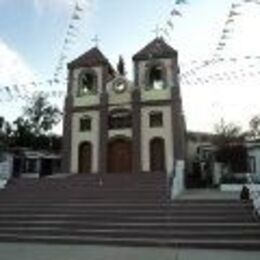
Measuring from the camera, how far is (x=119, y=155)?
27266mm

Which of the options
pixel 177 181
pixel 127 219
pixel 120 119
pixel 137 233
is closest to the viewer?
pixel 137 233

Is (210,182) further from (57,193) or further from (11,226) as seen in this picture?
(11,226)

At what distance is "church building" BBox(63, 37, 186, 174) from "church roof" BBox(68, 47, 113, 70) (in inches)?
2.3

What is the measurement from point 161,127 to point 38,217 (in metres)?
12.1

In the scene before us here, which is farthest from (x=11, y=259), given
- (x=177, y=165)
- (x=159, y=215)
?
(x=177, y=165)

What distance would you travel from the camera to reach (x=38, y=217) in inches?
613

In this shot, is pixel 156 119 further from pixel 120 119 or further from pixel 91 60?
pixel 91 60

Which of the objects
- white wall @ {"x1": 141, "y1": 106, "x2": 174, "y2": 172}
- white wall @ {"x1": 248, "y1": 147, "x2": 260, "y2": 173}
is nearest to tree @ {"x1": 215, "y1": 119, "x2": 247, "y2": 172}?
white wall @ {"x1": 248, "y1": 147, "x2": 260, "y2": 173}

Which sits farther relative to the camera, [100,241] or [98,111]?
[98,111]

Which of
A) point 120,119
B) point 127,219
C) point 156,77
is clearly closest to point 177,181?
point 120,119

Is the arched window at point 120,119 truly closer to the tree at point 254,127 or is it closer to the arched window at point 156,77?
the arched window at point 156,77

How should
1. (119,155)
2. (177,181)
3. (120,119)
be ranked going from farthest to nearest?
(120,119) → (119,155) → (177,181)

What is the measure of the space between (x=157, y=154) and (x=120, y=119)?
9.60 ft

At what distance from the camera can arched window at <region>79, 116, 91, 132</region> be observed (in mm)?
27917
